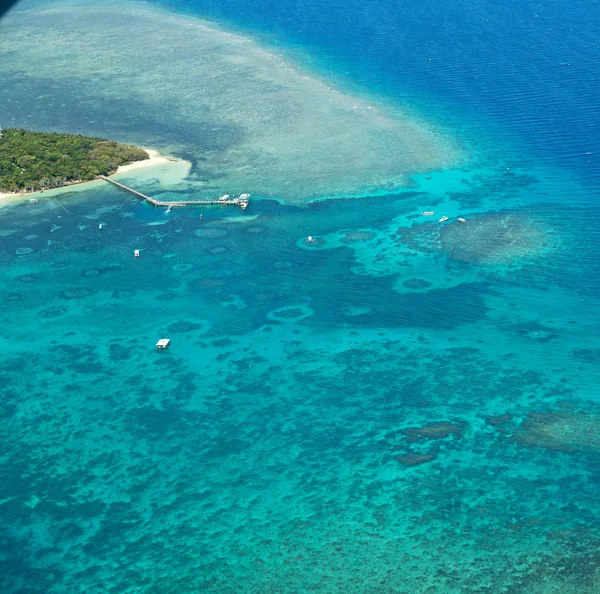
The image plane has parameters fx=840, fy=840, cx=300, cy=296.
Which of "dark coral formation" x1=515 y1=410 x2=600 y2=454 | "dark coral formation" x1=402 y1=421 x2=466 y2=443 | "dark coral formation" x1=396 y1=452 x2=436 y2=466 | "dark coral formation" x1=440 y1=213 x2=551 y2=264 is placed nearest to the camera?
"dark coral formation" x1=396 y1=452 x2=436 y2=466

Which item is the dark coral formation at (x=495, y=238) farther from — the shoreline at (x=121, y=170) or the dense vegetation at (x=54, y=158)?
the dense vegetation at (x=54, y=158)

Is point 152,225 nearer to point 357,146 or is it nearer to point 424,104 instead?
point 357,146

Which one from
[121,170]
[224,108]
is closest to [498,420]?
Answer: [121,170]

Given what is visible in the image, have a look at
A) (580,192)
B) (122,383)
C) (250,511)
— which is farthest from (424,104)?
(250,511)

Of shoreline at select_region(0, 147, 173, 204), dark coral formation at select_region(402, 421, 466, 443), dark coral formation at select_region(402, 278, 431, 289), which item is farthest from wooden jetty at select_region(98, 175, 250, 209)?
dark coral formation at select_region(402, 421, 466, 443)

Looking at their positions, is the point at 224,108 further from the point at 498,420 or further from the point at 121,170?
the point at 498,420

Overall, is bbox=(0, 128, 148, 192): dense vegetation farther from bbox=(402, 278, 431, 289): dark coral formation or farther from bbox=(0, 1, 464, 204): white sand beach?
bbox=(402, 278, 431, 289): dark coral formation
